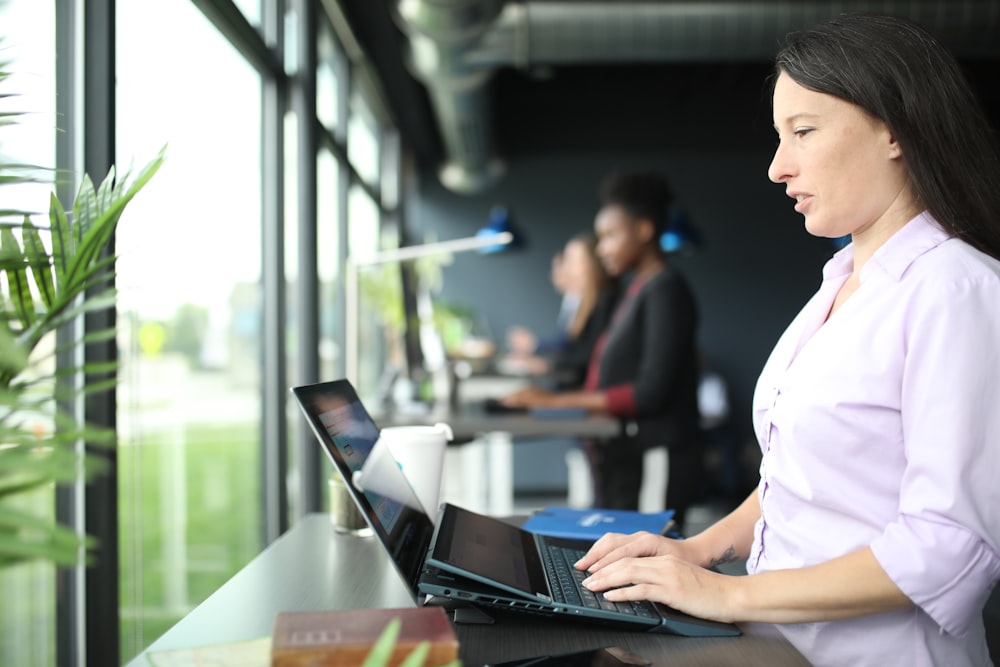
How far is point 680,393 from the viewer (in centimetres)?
314

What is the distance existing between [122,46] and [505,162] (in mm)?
6664

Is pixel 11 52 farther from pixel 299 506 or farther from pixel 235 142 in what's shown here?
pixel 299 506

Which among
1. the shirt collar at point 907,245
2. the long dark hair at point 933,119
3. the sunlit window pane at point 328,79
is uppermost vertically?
the sunlit window pane at point 328,79

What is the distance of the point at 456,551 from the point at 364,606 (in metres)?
0.17

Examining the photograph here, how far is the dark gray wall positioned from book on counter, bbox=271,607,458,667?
7605 millimetres

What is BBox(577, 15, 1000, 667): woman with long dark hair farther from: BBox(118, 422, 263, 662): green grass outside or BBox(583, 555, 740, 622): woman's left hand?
BBox(118, 422, 263, 662): green grass outside

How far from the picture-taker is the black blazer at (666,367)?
3.07 metres

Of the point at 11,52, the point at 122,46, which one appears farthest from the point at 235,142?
the point at 11,52

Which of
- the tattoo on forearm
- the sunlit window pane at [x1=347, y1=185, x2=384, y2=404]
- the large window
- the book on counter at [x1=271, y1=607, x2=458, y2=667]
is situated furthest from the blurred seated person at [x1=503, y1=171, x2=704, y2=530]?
the book on counter at [x1=271, y1=607, x2=458, y2=667]

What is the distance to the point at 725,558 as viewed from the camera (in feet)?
4.41

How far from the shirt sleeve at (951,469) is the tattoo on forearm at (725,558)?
0.36 meters

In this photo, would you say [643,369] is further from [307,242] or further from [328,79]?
[328,79]

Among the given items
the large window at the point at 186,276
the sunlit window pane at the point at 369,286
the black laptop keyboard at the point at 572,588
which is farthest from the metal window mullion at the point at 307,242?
the black laptop keyboard at the point at 572,588

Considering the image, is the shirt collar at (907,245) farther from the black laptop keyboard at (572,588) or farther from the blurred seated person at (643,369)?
the blurred seated person at (643,369)
